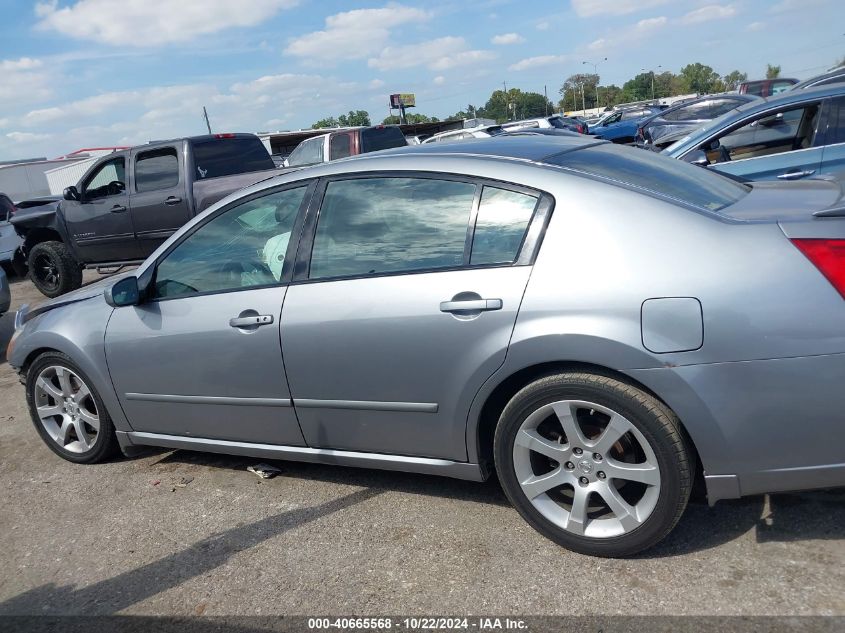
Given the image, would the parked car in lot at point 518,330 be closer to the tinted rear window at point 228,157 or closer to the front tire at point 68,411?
the front tire at point 68,411

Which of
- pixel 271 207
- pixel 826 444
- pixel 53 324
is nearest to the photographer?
pixel 826 444

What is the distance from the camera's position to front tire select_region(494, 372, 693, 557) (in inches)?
104

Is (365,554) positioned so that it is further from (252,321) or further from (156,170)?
(156,170)

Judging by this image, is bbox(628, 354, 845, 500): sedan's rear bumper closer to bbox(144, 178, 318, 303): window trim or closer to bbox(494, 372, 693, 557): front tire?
bbox(494, 372, 693, 557): front tire

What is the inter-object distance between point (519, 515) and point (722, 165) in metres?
4.60

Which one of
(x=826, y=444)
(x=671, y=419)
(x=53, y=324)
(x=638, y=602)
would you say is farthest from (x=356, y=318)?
(x=53, y=324)

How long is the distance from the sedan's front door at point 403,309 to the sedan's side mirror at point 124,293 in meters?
1.01

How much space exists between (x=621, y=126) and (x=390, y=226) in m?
27.9

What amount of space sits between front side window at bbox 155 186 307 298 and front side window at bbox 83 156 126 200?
238 inches

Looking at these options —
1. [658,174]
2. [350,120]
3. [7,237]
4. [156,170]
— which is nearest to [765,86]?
[156,170]

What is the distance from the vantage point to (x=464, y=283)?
2.94m

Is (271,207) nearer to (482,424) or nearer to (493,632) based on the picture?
(482,424)

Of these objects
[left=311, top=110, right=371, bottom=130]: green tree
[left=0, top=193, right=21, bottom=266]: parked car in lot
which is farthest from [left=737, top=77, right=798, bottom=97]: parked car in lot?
[left=311, top=110, right=371, bottom=130]: green tree

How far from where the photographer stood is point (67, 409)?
14.4 feet
